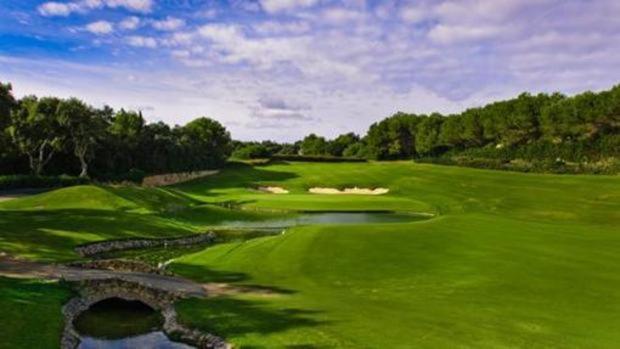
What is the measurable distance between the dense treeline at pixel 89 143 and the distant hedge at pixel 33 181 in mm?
7805

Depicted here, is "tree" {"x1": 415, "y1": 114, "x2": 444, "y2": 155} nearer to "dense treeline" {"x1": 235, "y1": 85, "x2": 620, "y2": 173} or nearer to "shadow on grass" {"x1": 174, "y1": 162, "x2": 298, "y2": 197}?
"dense treeline" {"x1": 235, "y1": 85, "x2": 620, "y2": 173}

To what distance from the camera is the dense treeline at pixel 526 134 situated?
126625 mm

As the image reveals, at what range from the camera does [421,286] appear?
30906mm

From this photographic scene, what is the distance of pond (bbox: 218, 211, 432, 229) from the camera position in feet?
214

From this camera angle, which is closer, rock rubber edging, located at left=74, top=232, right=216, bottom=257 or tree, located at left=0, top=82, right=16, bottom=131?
rock rubber edging, located at left=74, top=232, right=216, bottom=257

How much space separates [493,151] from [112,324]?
454 feet

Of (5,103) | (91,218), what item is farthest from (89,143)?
(91,218)

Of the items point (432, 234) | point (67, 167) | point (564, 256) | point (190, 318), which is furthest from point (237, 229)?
point (67, 167)

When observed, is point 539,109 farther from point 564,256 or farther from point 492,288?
point 492,288

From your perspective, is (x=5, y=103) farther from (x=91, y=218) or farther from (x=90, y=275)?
(x=90, y=275)

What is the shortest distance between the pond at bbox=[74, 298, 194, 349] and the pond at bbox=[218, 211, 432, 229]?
36.8m

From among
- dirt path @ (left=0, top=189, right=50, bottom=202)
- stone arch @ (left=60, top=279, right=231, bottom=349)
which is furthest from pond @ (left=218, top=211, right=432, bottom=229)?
stone arch @ (left=60, top=279, right=231, bottom=349)

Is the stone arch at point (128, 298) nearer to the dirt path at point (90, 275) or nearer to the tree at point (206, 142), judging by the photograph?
the dirt path at point (90, 275)

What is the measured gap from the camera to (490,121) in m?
156
